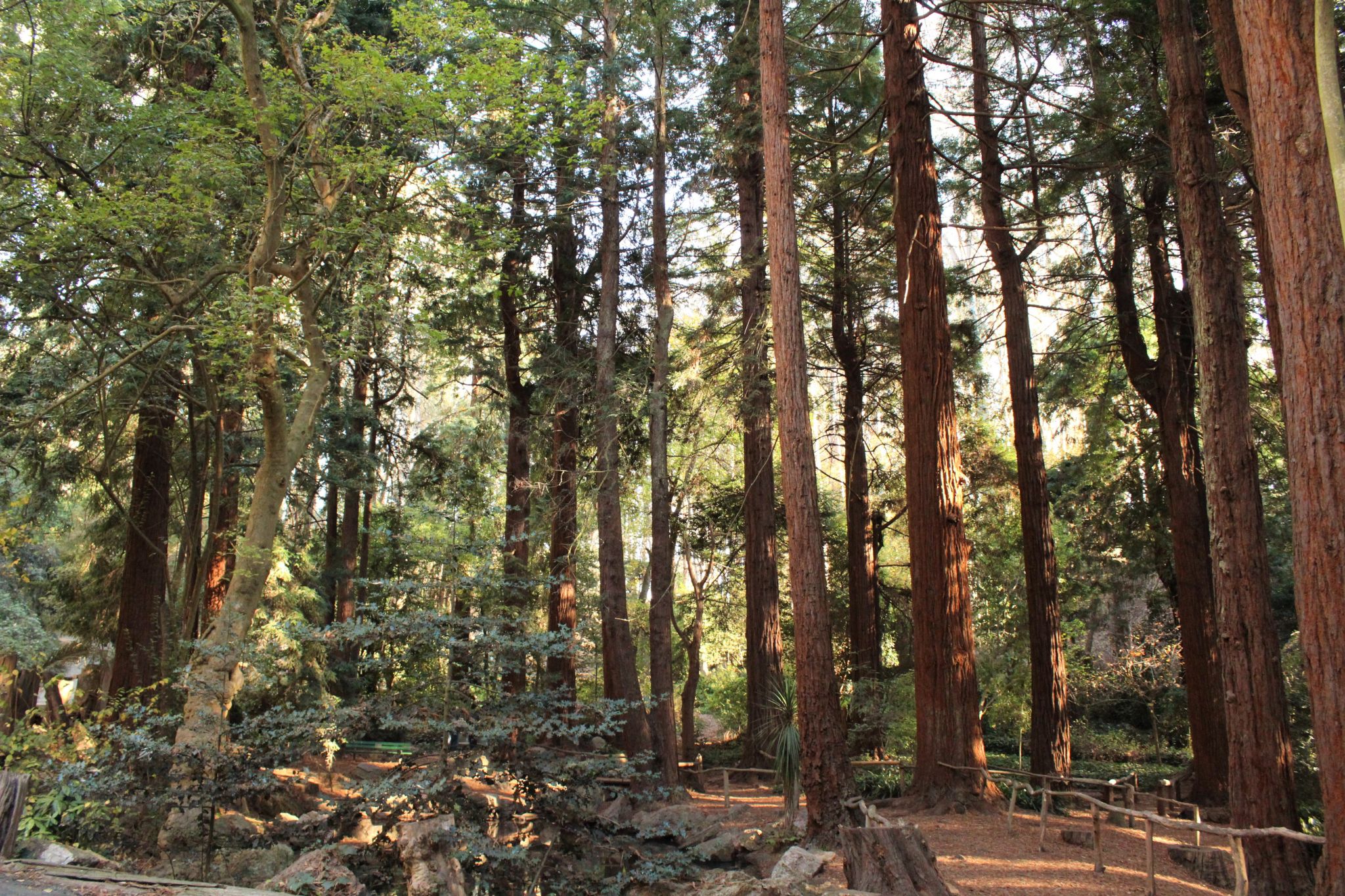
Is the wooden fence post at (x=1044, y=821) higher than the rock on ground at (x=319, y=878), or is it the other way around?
the rock on ground at (x=319, y=878)

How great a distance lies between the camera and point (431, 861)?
590 centimetres

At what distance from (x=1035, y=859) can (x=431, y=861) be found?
218 inches

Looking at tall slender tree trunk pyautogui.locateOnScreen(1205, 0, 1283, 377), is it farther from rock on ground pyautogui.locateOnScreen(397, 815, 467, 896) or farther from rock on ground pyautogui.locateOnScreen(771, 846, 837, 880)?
rock on ground pyautogui.locateOnScreen(397, 815, 467, 896)

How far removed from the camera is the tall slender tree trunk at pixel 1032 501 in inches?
443

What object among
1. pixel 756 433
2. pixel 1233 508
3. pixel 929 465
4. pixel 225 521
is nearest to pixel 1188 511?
pixel 929 465

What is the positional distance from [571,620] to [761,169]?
381 inches

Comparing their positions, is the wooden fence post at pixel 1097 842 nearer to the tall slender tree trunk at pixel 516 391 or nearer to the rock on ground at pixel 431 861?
the rock on ground at pixel 431 861

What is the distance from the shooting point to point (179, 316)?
32.6 ft

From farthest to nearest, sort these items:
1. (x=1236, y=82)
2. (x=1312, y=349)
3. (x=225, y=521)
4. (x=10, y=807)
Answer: (x=225, y=521), (x=1236, y=82), (x=10, y=807), (x=1312, y=349)

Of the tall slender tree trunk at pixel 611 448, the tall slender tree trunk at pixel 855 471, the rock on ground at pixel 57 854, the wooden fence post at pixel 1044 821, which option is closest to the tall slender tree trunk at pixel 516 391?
the tall slender tree trunk at pixel 611 448

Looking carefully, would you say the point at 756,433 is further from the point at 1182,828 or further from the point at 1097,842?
the point at 1182,828

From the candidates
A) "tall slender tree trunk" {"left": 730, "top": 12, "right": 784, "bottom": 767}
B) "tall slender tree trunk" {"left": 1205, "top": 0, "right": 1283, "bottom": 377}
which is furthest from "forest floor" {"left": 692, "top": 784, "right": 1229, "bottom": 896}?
"tall slender tree trunk" {"left": 1205, "top": 0, "right": 1283, "bottom": 377}

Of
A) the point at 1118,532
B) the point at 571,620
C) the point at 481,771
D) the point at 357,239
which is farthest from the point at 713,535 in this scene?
the point at 481,771

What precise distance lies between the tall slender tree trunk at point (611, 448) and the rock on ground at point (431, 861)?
8.40 meters
